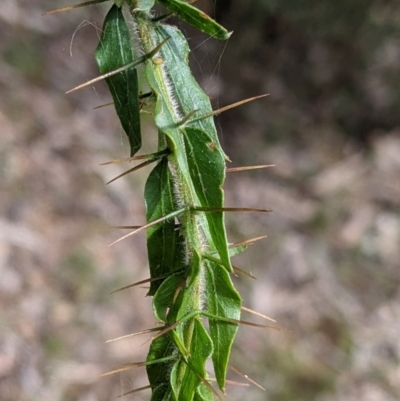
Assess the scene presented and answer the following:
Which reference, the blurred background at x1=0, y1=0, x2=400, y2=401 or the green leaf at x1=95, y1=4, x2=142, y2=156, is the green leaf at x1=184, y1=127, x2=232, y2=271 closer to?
the green leaf at x1=95, y1=4, x2=142, y2=156

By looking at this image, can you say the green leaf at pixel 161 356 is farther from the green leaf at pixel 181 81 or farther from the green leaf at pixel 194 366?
the green leaf at pixel 181 81

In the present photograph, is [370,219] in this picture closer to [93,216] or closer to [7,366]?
[93,216]

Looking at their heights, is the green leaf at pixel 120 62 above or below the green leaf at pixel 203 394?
above

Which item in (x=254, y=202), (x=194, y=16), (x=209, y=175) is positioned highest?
(x=194, y=16)

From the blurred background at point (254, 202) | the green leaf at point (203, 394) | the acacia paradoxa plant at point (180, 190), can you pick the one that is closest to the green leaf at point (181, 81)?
the acacia paradoxa plant at point (180, 190)

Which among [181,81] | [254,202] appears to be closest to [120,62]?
[181,81]

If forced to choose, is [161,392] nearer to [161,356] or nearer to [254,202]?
[161,356]

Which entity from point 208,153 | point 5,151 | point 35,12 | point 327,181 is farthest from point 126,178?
point 208,153
